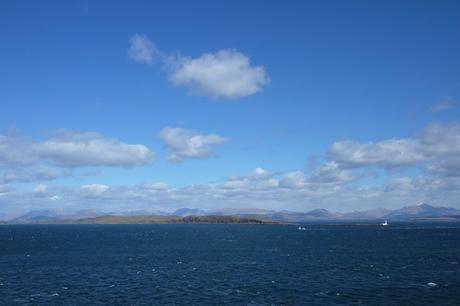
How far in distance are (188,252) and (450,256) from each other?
7966 cm

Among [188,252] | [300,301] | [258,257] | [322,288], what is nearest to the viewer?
[300,301]

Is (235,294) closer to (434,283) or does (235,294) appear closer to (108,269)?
(434,283)

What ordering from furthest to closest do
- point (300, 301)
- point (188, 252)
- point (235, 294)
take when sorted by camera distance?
1. point (188, 252)
2. point (235, 294)
3. point (300, 301)

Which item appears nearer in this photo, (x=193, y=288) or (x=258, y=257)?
(x=193, y=288)

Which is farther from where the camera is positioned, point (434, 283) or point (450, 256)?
point (450, 256)

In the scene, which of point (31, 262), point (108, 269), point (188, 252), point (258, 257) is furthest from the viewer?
point (188, 252)

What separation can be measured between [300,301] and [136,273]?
44379 millimetres

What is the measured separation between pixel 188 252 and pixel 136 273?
2058 inches

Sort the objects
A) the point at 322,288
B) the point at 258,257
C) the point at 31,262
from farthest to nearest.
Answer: the point at 258,257, the point at 31,262, the point at 322,288

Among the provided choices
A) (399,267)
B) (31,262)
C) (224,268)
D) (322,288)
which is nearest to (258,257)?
(224,268)

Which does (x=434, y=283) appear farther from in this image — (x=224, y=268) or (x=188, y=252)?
(x=188, y=252)

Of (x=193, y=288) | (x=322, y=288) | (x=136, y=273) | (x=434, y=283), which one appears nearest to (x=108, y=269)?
(x=136, y=273)

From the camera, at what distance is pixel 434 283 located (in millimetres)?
86500

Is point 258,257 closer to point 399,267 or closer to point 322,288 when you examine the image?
point 399,267
